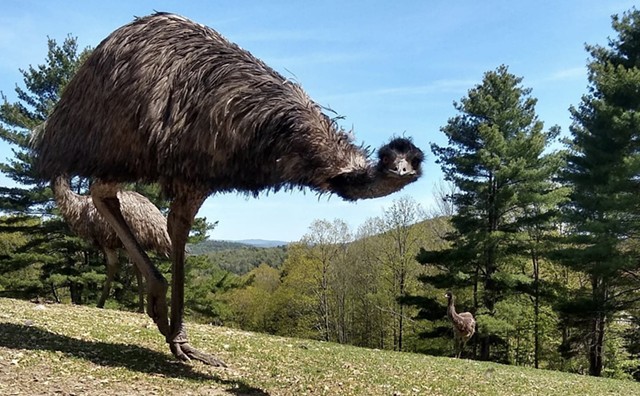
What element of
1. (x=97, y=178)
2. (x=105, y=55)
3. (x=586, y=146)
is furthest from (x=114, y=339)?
(x=586, y=146)

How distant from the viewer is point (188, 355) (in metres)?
4.98

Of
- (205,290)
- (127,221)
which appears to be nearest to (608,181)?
(127,221)

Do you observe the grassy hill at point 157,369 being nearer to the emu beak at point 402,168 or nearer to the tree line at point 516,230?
the emu beak at point 402,168

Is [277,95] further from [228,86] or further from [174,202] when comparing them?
[174,202]

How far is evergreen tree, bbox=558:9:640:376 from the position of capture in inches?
725

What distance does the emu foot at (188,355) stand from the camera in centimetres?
491

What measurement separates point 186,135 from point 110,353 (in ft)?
6.60

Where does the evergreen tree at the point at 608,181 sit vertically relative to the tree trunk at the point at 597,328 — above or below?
above

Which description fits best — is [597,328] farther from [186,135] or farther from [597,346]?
[186,135]

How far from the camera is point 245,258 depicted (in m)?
110

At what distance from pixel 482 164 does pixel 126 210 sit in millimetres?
16353

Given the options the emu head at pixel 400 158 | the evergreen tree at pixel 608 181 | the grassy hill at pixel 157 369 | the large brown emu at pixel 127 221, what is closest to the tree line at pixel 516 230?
the evergreen tree at pixel 608 181

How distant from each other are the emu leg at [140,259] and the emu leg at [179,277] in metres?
0.10

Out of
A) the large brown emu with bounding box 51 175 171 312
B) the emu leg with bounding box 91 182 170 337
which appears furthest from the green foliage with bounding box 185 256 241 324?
the emu leg with bounding box 91 182 170 337
